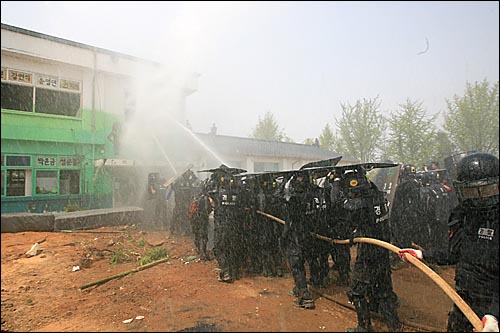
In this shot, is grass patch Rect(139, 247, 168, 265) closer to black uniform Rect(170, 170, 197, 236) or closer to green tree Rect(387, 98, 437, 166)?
black uniform Rect(170, 170, 197, 236)

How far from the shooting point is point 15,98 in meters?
2.30

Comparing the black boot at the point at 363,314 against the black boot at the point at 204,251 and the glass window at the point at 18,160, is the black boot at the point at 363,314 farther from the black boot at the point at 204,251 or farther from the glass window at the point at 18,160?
the black boot at the point at 204,251

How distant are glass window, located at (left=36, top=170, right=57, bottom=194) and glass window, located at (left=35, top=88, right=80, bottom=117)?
2.18 feet

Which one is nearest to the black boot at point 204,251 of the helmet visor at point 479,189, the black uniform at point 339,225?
the black uniform at point 339,225

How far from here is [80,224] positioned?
11.1 ft

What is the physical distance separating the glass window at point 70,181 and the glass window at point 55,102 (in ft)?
2.08

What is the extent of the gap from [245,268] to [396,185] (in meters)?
4.37

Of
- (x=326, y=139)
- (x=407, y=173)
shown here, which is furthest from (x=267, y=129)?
(x=407, y=173)

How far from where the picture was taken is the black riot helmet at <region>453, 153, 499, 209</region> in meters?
2.98

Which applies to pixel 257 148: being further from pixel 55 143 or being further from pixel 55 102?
pixel 55 143

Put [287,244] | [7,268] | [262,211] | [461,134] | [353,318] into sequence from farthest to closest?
[461,134] < [262,211] < [287,244] < [353,318] < [7,268]

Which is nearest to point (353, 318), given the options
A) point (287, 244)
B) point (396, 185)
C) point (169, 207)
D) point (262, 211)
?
point (287, 244)

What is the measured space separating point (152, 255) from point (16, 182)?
4007mm

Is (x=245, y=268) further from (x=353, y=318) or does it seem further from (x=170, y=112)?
(x=170, y=112)
